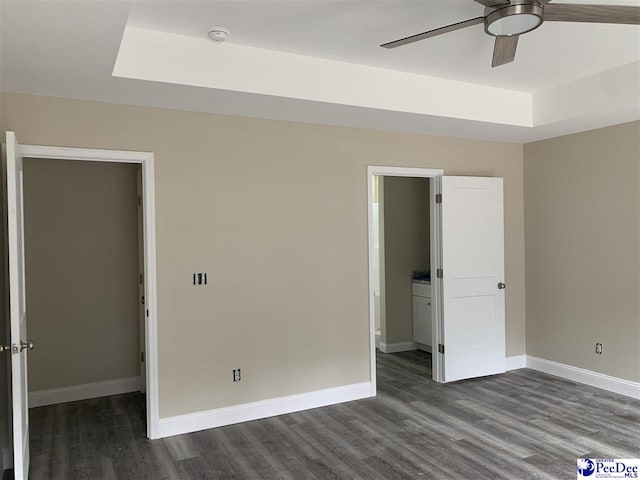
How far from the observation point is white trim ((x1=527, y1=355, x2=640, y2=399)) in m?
4.43

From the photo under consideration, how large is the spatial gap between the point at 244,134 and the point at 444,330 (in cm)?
268

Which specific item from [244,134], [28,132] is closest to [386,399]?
[244,134]

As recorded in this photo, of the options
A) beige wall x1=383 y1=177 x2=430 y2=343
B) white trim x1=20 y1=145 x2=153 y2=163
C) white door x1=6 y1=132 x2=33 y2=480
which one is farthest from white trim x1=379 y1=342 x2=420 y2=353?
white door x1=6 y1=132 x2=33 y2=480

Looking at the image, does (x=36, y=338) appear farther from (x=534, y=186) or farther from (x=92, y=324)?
(x=534, y=186)

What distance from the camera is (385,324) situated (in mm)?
6164

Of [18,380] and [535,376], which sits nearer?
[18,380]

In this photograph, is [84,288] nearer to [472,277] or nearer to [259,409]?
[259,409]

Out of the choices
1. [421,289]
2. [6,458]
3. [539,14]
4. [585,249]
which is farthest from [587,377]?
[6,458]

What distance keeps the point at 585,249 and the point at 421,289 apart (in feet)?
6.27

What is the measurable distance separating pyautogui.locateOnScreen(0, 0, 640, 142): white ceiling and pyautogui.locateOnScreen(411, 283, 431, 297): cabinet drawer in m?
2.14

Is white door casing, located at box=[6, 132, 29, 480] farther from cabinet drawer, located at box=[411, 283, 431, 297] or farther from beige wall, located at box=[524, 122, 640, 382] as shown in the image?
beige wall, located at box=[524, 122, 640, 382]

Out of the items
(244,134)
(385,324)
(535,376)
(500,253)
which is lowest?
(535,376)

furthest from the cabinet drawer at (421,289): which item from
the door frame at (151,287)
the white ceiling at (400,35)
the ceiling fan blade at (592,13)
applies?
the ceiling fan blade at (592,13)

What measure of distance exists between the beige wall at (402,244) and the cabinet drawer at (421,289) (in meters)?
0.08
